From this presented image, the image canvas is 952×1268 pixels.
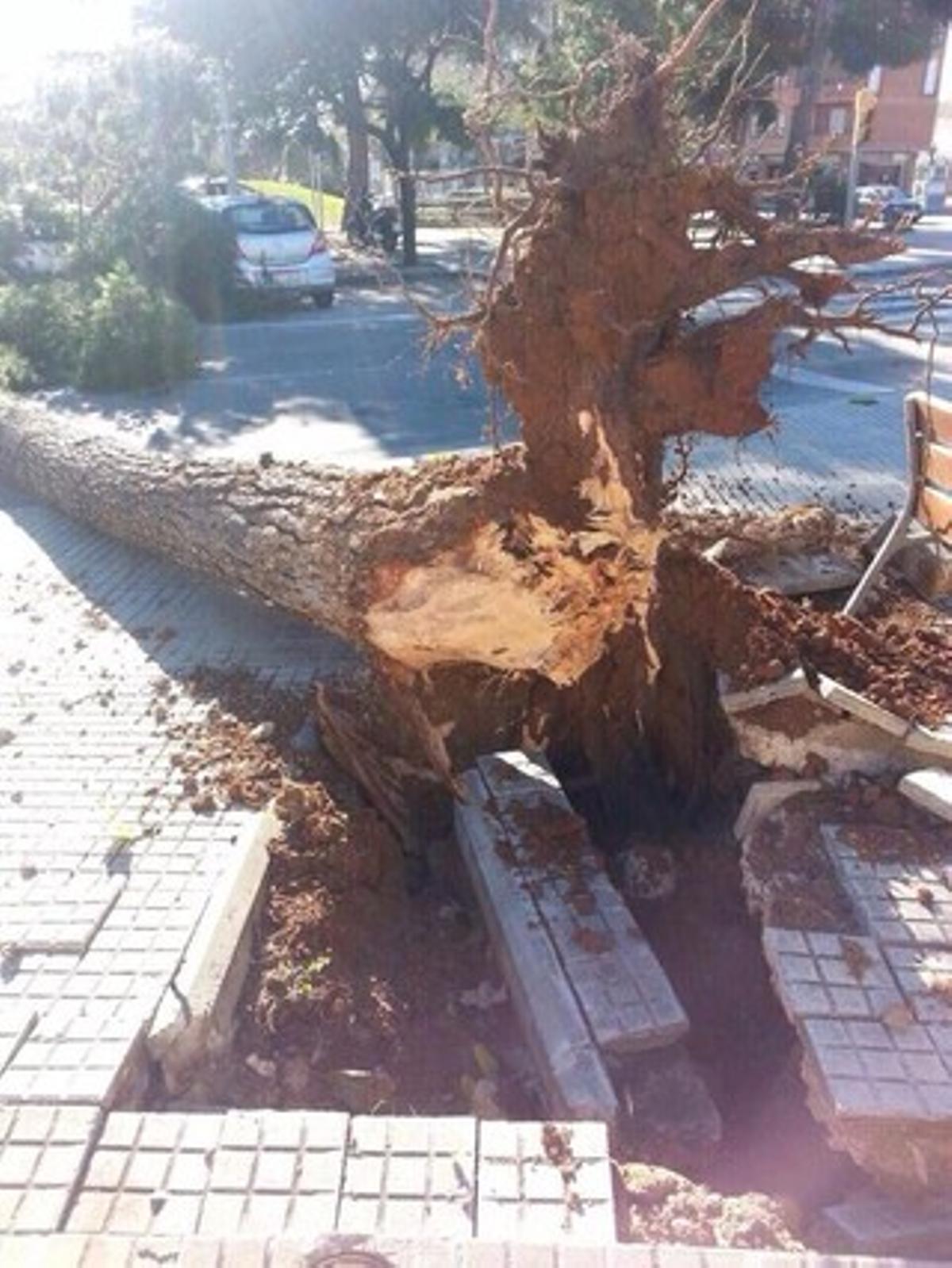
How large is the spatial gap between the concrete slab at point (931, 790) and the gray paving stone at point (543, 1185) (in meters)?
1.43

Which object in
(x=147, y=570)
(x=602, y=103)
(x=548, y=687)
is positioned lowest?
(x=147, y=570)

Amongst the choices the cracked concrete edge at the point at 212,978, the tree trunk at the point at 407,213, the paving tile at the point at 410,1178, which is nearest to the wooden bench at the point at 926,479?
the cracked concrete edge at the point at 212,978

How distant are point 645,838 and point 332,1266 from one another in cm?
197

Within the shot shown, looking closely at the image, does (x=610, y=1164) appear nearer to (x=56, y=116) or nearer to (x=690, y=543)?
(x=690, y=543)

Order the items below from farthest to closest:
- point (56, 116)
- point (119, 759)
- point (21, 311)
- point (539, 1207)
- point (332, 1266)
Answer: point (56, 116) < point (21, 311) < point (119, 759) < point (539, 1207) < point (332, 1266)

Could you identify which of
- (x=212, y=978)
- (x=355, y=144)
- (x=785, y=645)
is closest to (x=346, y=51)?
(x=355, y=144)

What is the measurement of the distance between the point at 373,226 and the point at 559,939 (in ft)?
67.3

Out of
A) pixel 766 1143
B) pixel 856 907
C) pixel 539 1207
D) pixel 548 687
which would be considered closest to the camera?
pixel 539 1207

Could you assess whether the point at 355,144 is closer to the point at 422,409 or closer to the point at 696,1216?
the point at 422,409

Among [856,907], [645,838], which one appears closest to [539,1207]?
[856,907]

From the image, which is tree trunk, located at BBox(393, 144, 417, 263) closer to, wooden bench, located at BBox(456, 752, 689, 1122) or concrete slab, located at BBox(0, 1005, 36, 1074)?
wooden bench, located at BBox(456, 752, 689, 1122)

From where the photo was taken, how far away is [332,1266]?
215cm

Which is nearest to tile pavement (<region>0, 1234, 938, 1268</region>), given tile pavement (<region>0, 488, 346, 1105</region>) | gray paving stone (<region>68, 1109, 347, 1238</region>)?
gray paving stone (<region>68, 1109, 347, 1238</region>)

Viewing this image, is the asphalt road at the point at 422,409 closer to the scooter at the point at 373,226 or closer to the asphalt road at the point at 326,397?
the asphalt road at the point at 326,397
